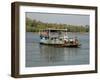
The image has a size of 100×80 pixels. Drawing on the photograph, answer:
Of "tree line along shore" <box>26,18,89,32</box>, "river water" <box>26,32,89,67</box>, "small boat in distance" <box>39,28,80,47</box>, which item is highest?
"tree line along shore" <box>26,18,89,32</box>

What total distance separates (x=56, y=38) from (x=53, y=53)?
0.40ft

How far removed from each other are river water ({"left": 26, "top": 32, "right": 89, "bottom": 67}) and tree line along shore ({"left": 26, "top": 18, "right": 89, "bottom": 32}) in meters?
0.03

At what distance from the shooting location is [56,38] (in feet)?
6.68

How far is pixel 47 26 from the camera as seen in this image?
2.01 m

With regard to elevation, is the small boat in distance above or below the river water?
above

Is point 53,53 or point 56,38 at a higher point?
point 56,38

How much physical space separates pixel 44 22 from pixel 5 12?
32 cm

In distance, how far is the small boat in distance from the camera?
1.99m

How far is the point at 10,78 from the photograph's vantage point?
1.91 metres

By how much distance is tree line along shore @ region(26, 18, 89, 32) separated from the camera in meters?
1.95

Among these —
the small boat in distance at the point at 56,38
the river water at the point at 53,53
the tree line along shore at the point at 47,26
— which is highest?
the tree line along shore at the point at 47,26

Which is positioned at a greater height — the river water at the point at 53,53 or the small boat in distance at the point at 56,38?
the small boat in distance at the point at 56,38

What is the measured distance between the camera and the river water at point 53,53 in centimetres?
194

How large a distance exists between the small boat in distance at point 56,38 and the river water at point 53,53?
32 millimetres
